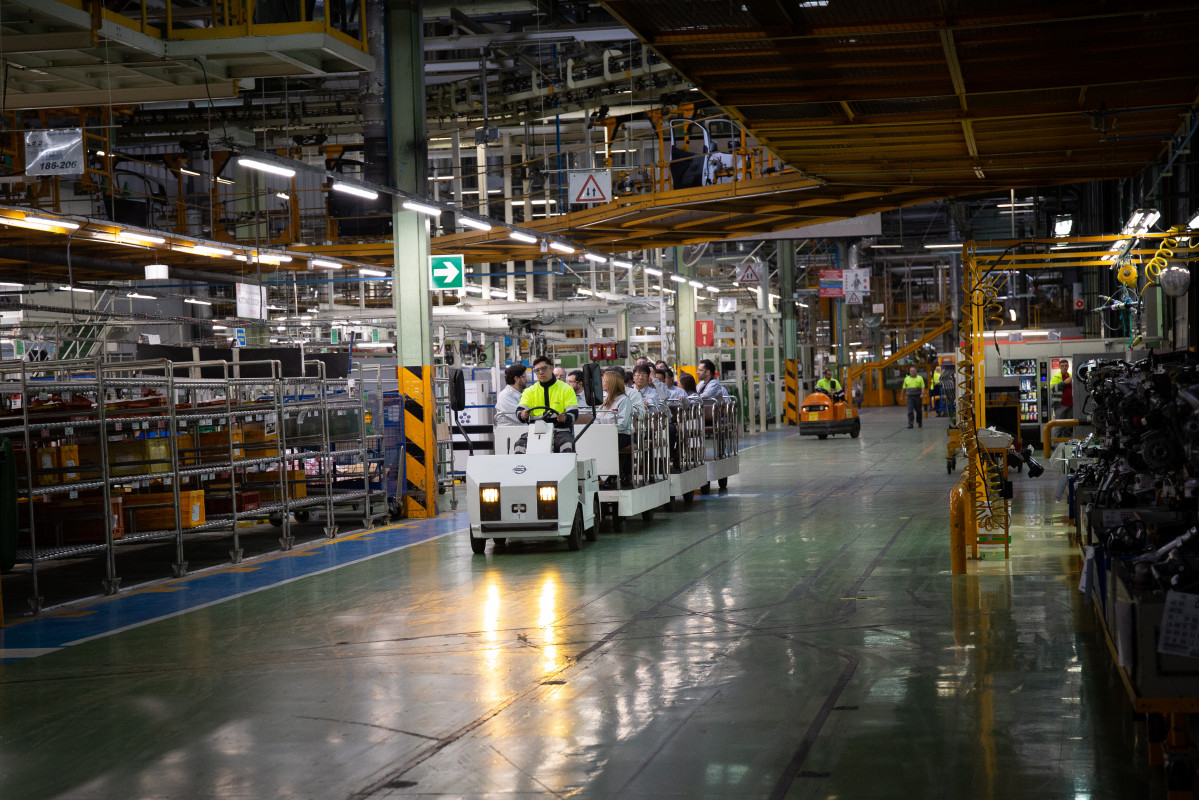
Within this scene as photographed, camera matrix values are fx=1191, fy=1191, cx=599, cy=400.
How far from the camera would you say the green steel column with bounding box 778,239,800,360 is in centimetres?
3706

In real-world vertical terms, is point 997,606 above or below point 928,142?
below

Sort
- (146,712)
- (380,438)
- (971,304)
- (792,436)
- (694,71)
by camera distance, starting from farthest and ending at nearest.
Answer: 1. (792,436)
2. (380,438)
3. (971,304)
4. (694,71)
5. (146,712)

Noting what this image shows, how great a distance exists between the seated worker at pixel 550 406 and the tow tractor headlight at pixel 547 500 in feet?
2.31

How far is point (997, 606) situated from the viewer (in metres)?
8.80

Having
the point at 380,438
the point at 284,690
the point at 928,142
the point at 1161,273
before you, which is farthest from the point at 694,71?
the point at 380,438

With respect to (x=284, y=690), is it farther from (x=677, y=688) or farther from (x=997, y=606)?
(x=997, y=606)

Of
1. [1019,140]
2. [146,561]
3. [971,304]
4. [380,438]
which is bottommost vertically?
[146,561]

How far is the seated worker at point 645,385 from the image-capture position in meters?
→ 15.2

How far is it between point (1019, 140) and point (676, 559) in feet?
16.7

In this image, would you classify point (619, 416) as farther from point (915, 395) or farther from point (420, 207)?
point (915, 395)

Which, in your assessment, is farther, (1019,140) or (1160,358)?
(1019,140)

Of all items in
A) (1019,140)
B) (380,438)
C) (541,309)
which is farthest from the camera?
(541,309)

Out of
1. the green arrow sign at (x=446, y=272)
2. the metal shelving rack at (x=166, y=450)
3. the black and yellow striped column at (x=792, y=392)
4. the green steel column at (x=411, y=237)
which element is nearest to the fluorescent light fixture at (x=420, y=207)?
the green steel column at (x=411, y=237)

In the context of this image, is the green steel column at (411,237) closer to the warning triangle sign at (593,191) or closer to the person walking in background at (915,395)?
the warning triangle sign at (593,191)
